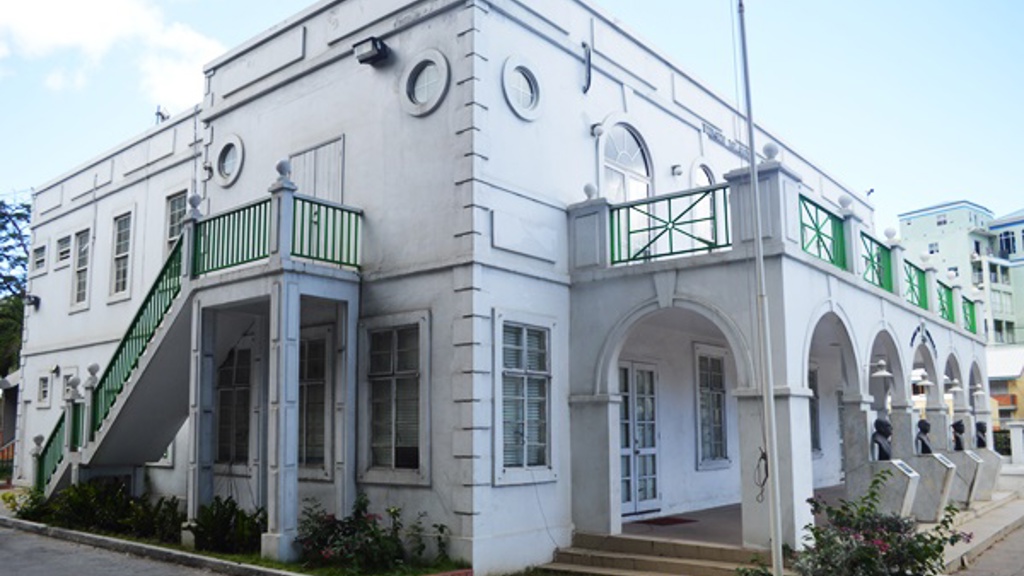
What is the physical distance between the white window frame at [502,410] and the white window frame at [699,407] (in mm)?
3732

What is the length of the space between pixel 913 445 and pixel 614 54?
7367 mm

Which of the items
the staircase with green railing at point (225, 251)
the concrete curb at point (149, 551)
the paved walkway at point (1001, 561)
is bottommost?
the paved walkway at point (1001, 561)

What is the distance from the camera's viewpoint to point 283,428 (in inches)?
393

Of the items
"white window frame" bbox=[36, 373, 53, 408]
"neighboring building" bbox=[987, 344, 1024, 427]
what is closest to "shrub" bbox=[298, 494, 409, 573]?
"white window frame" bbox=[36, 373, 53, 408]

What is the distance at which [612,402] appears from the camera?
10992 millimetres

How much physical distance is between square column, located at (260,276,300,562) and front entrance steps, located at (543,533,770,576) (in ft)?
9.95

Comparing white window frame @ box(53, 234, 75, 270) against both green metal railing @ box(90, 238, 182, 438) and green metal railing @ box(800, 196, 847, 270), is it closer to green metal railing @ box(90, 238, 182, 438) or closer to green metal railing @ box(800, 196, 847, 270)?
green metal railing @ box(90, 238, 182, 438)

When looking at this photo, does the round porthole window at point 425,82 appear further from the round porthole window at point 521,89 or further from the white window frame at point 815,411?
the white window frame at point 815,411

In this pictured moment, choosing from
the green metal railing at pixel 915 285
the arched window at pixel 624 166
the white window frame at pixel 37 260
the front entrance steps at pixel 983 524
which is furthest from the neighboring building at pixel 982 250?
Answer: the white window frame at pixel 37 260

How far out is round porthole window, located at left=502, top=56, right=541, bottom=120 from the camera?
35.9 ft

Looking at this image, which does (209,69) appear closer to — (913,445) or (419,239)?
(419,239)

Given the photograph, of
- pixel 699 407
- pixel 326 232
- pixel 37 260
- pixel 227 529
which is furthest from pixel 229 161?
pixel 37 260

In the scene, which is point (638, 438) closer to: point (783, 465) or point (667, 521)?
point (667, 521)

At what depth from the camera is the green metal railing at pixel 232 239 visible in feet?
35.4
